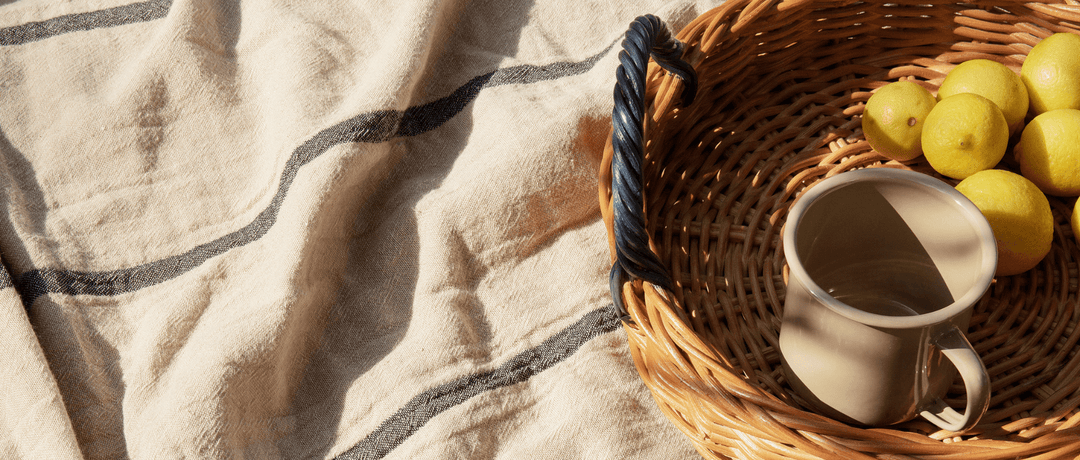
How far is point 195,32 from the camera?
0.66m

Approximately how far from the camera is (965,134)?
48 centimetres

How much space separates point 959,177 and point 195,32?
0.66 metres

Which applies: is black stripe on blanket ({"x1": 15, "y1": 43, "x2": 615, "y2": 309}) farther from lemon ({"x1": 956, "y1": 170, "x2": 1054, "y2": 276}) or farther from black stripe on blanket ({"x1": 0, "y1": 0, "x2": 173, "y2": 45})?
lemon ({"x1": 956, "y1": 170, "x2": 1054, "y2": 276})

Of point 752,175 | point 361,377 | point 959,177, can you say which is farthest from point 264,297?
point 959,177

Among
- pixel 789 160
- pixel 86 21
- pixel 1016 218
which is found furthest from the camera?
pixel 86 21

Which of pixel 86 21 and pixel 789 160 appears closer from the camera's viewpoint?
pixel 789 160

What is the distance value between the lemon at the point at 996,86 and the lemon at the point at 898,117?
0.02 meters

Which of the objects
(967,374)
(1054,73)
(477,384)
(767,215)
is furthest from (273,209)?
(1054,73)

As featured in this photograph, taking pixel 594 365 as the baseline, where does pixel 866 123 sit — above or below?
above

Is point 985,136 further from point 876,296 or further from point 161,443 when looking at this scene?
point 161,443

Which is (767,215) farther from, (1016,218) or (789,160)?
(1016,218)

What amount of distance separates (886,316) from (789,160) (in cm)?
23

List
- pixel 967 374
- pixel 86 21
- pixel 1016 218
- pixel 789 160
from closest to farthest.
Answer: pixel 967 374, pixel 1016 218, pixel 789 160, pixel 86 21

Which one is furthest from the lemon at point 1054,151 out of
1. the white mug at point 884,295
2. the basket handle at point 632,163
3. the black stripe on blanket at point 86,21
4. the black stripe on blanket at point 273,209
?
the black stripe on blanket at point 86,21
